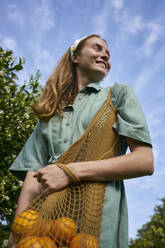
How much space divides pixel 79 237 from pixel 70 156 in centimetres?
41

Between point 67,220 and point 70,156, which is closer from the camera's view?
point 67,220

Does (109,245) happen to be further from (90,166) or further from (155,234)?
(155,234)

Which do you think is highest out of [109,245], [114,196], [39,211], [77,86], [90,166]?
[77,86]

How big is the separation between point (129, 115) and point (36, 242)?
769 mm

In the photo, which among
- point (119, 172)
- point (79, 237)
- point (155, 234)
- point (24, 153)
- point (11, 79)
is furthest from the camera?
point (155, 234)

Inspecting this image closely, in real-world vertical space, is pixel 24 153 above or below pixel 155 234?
below

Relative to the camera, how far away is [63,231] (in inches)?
41.8

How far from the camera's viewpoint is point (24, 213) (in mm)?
1163

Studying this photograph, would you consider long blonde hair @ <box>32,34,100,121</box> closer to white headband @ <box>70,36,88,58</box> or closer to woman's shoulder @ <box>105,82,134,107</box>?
white headband @ <box>70,36,88,58</box>

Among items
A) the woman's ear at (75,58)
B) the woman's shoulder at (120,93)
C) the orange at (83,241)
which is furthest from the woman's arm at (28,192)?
the woman's ear at (75,58)

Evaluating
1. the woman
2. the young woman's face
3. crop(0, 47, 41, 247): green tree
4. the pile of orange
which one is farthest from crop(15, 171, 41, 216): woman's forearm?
crop(0, 47, 41, 247): green tree

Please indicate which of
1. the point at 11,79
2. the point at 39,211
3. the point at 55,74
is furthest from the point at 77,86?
the point at 11,79

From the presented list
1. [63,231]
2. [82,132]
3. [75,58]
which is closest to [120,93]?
[82,132]

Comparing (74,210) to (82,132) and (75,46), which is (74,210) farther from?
(75,46)
